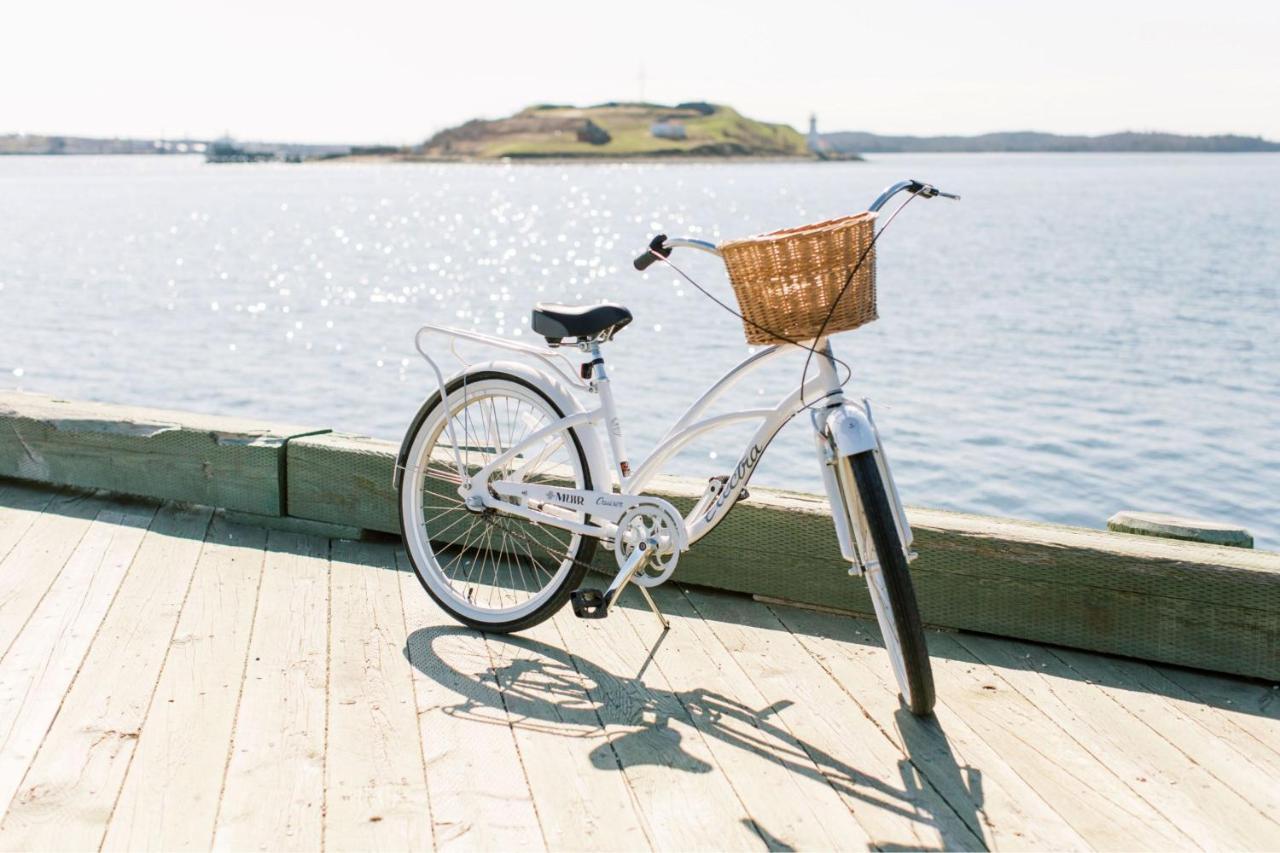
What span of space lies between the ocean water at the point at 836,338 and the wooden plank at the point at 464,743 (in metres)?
1.57

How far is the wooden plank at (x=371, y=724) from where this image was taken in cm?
282

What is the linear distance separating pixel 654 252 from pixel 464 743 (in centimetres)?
128

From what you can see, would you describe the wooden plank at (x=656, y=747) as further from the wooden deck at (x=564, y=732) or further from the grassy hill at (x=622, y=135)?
the grassy hill at (x=622, y=135)

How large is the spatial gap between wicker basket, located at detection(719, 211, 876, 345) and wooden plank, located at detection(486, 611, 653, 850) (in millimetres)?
1034

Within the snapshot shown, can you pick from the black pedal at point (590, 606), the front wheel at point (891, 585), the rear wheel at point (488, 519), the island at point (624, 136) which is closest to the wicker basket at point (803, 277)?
the front wheel at point (891, 585)

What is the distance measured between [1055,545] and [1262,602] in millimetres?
536

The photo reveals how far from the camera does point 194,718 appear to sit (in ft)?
10.9

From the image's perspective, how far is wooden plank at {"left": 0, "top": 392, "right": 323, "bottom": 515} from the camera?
5012 millimetres

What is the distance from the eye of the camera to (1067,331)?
22359 mm

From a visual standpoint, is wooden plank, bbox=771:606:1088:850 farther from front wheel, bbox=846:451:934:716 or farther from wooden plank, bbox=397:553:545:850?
wooden plank, bbox=397:553:545:850

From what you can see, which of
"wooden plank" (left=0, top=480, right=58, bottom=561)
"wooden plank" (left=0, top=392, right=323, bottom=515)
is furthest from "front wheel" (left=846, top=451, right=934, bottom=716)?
"wooden plank" (left=0, top=480, right=58, bottom=561)

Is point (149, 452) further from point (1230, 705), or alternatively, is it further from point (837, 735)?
point (1230, 705)

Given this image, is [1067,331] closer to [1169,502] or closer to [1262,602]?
[1169,502]

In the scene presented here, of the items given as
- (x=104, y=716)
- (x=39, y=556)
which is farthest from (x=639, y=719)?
(x=39, y=556)
